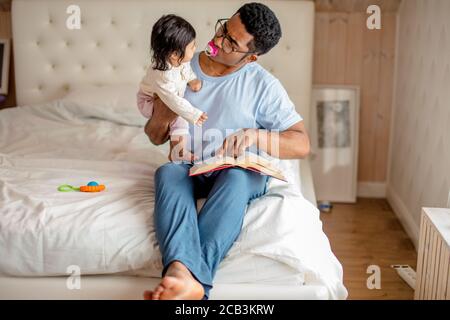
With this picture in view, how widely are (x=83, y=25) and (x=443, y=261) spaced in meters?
2.40

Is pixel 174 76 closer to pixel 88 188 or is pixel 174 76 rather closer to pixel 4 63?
pixel 88 188

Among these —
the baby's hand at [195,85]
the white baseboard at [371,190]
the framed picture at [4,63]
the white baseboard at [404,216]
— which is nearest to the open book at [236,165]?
the baby's hand at [195,85]

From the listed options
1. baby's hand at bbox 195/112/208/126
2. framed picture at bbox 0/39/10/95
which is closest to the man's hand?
baby's hand at bbox 195/112/208/126

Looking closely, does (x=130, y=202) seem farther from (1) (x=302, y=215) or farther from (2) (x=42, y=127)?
(2) (x=42, y=127)

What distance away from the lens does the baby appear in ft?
5.67

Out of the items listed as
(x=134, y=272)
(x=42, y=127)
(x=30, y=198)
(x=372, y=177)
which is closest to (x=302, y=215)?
(x=134, y=272)

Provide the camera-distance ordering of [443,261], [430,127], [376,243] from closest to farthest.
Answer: [443,261], [430,127], [376,243]

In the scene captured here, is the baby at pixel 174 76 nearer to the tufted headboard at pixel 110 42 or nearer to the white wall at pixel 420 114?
the white wall at pixel 420 114

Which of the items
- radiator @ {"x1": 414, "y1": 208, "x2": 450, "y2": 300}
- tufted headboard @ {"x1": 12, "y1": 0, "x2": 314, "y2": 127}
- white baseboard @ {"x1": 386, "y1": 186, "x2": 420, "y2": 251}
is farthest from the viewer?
tufted headboard @ {"x1": 12, "y1": 0, "x2": 314, "y2": 127}

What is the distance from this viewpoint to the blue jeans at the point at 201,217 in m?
1.49

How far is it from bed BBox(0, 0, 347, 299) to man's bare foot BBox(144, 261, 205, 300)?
0.17 metres

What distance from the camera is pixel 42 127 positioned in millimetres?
2824

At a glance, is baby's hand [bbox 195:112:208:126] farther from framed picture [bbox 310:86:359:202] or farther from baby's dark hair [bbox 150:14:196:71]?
framed picture [bbox 310:86:359:202]

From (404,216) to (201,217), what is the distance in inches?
67.1
